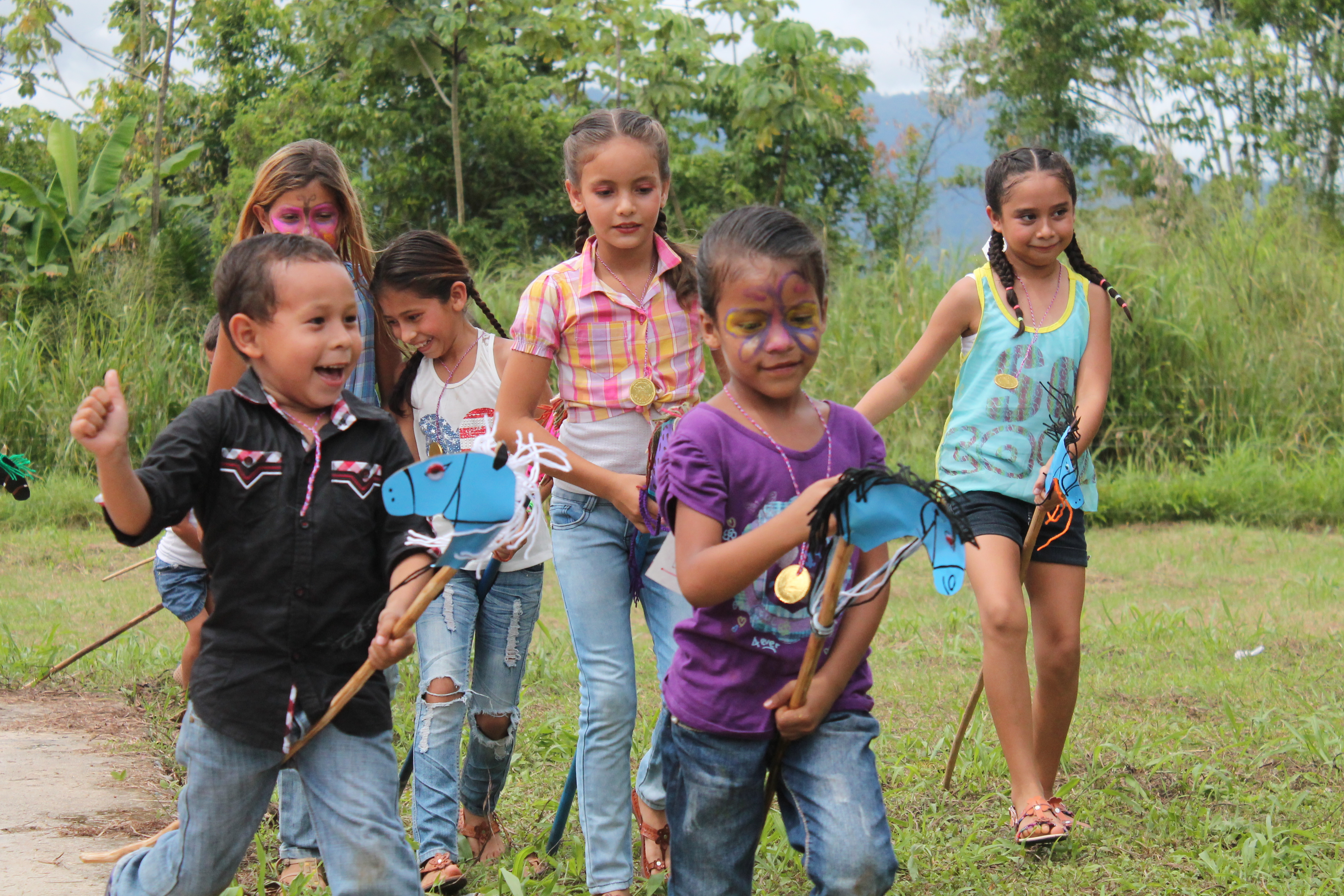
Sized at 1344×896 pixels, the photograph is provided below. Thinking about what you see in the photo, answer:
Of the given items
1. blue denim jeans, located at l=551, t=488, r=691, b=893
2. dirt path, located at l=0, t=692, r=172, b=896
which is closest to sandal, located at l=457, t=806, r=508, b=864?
blue denim jeans, located at l=551, t=488, r=691, b=893

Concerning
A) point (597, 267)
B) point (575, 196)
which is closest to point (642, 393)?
point (597, 267)

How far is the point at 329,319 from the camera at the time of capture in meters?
2.47

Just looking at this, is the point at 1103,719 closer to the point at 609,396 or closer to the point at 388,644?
the point at 609,396

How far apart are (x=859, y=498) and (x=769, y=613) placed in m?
0.38

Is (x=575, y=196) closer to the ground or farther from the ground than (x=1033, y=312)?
farther from the ground

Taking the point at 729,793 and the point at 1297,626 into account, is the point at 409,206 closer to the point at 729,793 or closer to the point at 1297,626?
the point at 1297,626

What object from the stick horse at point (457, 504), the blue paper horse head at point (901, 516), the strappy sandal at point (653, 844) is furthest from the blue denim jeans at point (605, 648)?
the blue paper horse head at point (901, 516)

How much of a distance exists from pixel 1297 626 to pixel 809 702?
4.64m

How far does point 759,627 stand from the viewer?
2426 millimetres

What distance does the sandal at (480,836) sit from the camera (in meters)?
3.60

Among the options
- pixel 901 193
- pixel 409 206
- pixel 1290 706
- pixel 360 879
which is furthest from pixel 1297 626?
pixel 901 193

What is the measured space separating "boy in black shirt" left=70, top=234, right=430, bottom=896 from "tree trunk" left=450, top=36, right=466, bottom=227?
32.7ft

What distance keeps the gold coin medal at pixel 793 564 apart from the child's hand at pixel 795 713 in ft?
0.50

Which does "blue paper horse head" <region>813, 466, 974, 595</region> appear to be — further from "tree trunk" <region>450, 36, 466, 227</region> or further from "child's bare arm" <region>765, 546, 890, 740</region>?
"tree trunk" <region>450, 36, 466, 227</region>
